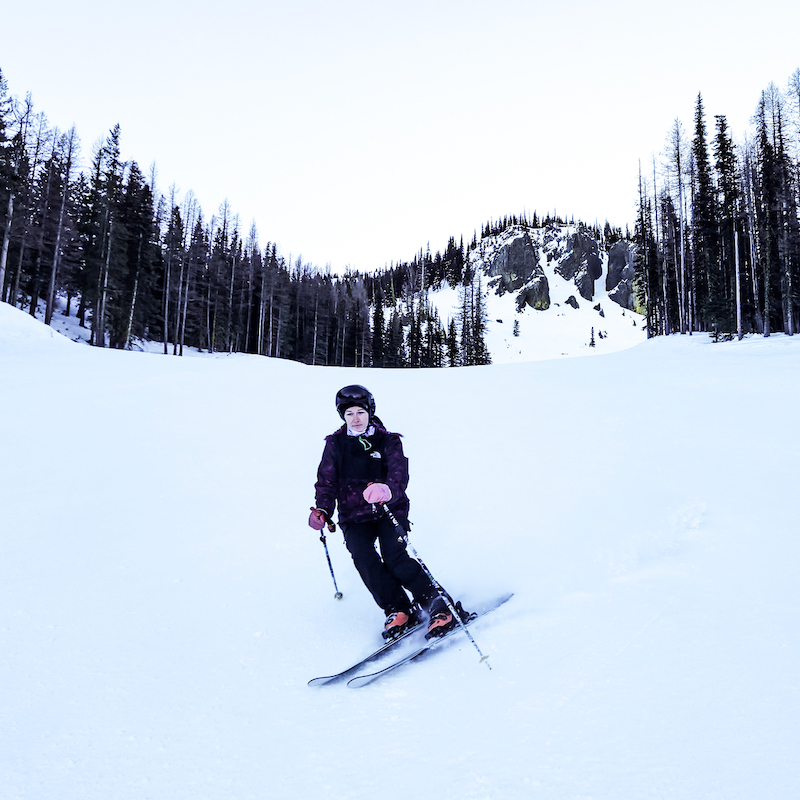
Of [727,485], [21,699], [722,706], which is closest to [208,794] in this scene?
[21,699]

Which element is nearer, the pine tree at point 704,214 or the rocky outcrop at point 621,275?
the pine tree at point 704,214

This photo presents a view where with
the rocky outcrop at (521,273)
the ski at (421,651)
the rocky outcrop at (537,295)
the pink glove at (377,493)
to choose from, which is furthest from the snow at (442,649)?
the rocky outcrop at (521,273)

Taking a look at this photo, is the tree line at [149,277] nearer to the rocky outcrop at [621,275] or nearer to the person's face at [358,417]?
the person's face at [358,417]

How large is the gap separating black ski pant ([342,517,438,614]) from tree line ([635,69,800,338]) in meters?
30.1

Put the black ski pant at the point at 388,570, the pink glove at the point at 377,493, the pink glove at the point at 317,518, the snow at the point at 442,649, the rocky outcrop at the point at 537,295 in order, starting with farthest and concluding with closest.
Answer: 1. the rocky outcrop at the point at 537,295
2. the pink glove at the point at 317,518
3. the black ski pant at the point at 388,570
4. the pink glove at the point at 377,493
5. the snow at the point at 442,649

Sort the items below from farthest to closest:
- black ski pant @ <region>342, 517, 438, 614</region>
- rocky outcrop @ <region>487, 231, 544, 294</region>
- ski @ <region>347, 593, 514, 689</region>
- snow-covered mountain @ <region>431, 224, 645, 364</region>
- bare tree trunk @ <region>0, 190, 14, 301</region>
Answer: rocky outcrop @ <region>487, 231, 544, 294</region>
snow-covered mountain @ <region>431, 224, 645, 364</region>
bare tree trunk @ <region>0, 190, 14, 301</region>
black ski pant @ <region>342, 517, 438, 614</region>
ski @ <region>347, 593, 514, 689</region>

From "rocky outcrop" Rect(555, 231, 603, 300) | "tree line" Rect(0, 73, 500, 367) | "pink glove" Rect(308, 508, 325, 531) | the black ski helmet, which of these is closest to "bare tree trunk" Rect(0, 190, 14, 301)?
"tree line" Rect(0, 73, 500, 367)

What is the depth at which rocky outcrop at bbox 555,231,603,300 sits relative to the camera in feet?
381

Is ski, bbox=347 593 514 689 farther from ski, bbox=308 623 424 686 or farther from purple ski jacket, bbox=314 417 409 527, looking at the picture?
purple ski jacket, bbox=314 417 409 527

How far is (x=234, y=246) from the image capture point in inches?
2103

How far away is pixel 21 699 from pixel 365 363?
205 ft

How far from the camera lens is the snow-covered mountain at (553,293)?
87.1m

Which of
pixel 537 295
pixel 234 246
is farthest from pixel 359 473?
pixel 537 295

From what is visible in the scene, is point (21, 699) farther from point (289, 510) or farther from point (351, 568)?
point (289, 510)
